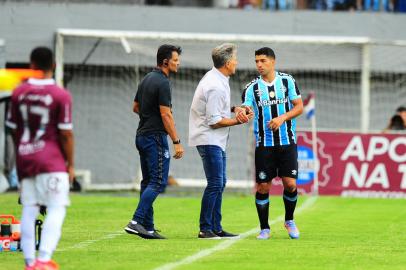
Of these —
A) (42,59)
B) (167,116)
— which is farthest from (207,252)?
(42,59)

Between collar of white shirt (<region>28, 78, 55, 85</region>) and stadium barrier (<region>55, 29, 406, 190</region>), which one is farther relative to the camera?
stadium barrier (<region>55, 29, 406, 190</region>)

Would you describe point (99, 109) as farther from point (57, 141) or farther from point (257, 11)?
point (57, 141)

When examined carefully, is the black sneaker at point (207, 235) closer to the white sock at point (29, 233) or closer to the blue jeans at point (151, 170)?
the blue jeans at point (151, 170)

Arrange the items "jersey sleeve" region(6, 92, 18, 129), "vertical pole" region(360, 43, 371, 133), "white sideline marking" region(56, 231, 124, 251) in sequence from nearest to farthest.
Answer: "jersey sleeve" region(6, 92, 18, 129)
"white sideline marking" region(56, 231, 124, 251)
"vertical pole" region(360, 43, 371, 133)

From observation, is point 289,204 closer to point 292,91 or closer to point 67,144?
point 292,91

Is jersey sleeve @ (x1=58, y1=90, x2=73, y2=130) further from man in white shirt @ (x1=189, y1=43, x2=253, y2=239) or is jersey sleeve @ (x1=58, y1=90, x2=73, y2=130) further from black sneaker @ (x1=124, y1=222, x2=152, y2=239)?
man in white shirt @ (x1=189, y1=43, x2=253, y2=239)

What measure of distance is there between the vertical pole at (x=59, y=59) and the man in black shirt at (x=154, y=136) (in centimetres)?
1399

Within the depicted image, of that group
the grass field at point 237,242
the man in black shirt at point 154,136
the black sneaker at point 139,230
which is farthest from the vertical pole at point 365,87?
the black sneaker at point 139,230

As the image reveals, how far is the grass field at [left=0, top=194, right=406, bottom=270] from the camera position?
10.7 m

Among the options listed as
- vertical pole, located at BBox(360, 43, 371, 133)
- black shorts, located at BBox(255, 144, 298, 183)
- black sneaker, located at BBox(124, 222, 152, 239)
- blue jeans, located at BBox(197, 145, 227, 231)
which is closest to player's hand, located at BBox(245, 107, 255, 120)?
black shorts, located at BBox(255, 144, 298, 183)

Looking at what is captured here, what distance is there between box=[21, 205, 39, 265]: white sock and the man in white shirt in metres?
4.19

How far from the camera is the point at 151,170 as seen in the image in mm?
13383

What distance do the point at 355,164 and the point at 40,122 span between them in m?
16.1

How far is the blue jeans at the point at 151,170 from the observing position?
13.3 meters
